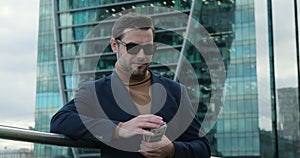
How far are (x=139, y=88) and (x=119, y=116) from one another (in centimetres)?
4

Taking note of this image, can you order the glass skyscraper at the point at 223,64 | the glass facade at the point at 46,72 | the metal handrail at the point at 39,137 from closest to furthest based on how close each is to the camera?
the metal handrail at the point at 39,137, the glass skyscraper at the point at 223,64, the glass facade at the point at 46,72

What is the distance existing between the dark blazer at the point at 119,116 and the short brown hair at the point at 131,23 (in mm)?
49

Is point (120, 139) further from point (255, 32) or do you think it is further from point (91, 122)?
point (255, 32)

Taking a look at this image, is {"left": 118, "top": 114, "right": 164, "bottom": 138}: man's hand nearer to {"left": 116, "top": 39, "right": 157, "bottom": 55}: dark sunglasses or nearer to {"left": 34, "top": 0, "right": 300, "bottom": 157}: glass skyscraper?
{"left": 116, "top": 39, "right": 157, "bottom": 55}: dark sunglasses

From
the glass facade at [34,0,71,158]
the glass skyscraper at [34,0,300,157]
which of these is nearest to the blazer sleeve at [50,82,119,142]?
the glass skyscraper at [34,0,300,157]

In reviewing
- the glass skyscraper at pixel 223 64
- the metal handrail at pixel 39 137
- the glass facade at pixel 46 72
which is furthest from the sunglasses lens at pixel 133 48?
the glass facade at pixel 46 72

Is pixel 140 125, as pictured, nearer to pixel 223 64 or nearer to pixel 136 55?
pixel 136 55

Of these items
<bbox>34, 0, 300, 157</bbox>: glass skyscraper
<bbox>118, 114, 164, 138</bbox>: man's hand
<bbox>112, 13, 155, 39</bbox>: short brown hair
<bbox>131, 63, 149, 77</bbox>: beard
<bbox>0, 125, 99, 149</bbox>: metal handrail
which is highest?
<bbox>34, 0, 300, 157</bbox>: glass skyscraper

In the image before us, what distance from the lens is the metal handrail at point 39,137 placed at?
531 mm

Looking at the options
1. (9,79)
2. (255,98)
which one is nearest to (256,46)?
(255,98)

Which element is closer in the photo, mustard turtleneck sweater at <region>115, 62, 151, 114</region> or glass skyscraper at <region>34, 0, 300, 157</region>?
mustard turtleneck sweater at <region>115, 62, 151, 114</region>

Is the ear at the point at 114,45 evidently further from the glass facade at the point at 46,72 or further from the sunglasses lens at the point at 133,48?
the glass facade at the point at 46,72

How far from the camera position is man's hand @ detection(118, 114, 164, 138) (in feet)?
1.75

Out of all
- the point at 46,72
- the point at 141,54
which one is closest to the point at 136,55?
the point at 141,54
